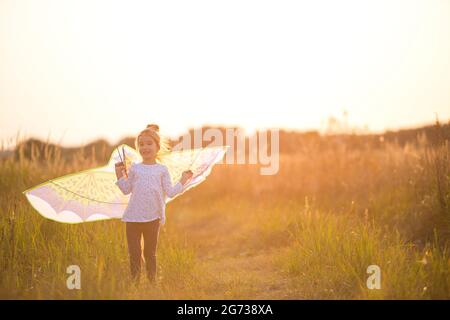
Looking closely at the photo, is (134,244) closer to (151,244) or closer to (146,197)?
(151,244)

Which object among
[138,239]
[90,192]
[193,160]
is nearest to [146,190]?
[138,239]

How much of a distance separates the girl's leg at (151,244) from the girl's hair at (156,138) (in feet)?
2.75

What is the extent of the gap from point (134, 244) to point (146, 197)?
1.65ft

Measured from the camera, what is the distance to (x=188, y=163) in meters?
6.02

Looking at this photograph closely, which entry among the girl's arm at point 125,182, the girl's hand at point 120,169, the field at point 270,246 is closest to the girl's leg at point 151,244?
the field at point 270,246

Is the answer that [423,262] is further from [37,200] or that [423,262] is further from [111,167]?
[37,200]

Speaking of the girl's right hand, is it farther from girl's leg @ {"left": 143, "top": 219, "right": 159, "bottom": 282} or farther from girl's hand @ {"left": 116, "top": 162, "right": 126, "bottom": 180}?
girl's leg @ {"left": 143, "top": 219, "right": 159, "bottom": 282}

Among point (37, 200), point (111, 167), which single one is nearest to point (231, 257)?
point (111, 167)

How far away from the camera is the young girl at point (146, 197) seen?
496 cm

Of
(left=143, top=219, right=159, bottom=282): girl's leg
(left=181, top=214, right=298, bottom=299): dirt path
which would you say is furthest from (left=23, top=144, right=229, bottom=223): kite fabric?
(left=181, top=214, right=298, bottom=299): dirt path

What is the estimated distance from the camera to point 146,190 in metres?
4.97

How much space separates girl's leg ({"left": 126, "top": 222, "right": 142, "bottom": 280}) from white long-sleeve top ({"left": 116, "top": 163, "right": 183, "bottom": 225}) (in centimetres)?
9

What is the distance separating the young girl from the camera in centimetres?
496

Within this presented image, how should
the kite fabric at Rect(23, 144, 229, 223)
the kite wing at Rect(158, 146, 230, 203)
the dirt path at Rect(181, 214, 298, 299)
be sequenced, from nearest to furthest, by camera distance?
the dirt path at Rect(181, 214, 298, 299) < the kite fabric at Rect(23, 144, 229, 223) < the kite wing at Rect(158, 146, 230, 203)
